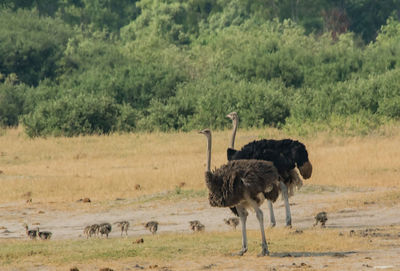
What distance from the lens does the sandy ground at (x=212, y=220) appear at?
1264 cm

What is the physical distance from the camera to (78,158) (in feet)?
111

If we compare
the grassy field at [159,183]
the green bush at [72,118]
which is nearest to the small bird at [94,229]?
the grassy field at [159,183]

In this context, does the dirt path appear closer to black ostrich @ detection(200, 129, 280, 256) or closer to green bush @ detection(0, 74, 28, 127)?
black ostrich @ detection(200, 129, 280, 256)

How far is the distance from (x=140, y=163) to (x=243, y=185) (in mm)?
18170

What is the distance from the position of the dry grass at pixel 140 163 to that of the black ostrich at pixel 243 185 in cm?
987

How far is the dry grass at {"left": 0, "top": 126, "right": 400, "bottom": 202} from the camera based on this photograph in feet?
79.2

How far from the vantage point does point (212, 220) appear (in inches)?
727

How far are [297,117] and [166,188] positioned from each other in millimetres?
18266

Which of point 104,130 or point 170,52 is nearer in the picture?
point 104,130

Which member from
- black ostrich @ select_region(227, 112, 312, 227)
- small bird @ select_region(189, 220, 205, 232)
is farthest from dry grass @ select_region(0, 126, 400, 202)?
black ostrich @ select_region(227, 112, 312, 227)

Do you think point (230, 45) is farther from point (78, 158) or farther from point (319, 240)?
point (319, 240)

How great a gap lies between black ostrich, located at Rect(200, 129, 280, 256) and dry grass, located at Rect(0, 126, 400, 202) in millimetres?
9870

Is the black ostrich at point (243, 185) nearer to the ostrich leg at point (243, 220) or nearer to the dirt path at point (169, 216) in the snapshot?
the ostrich leg at point (243, 220)

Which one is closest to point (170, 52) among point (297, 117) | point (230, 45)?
point (230, 45)
